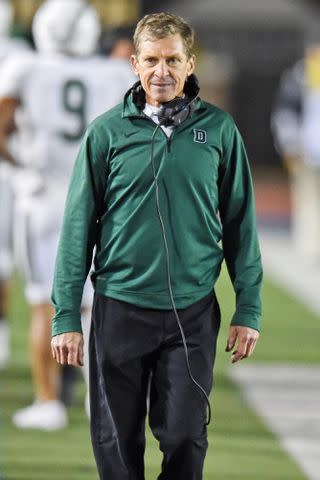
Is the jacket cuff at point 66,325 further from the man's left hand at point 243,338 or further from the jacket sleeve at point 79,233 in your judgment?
the man's left hand at point 243,338

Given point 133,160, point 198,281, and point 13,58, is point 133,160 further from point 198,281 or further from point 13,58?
point 13,58

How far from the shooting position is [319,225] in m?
17.2

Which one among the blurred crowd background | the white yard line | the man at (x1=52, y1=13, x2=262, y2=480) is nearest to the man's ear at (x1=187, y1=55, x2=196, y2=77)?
the man at (x1=52, y1=13, x2=262, y2=480)

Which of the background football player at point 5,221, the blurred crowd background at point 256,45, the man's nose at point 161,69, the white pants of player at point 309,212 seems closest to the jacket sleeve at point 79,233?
the man's nose at point 161,69

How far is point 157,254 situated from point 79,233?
234mm

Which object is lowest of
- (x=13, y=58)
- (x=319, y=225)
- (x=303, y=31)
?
(x=303, y=31)

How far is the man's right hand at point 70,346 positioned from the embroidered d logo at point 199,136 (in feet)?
2.14

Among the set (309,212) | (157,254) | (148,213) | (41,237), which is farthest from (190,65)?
(309,212)

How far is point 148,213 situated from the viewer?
443 cm

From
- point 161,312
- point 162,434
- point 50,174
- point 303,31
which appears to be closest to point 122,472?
point 162,434

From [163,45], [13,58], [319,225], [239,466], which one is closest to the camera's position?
[163,45]

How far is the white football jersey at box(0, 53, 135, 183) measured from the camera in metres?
6.84

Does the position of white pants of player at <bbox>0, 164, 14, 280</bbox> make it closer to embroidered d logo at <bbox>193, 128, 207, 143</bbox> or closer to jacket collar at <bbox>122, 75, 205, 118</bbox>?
jacket collar at <bbox>122, 75, 205, 118</bbox>

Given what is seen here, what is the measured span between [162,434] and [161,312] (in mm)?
358
